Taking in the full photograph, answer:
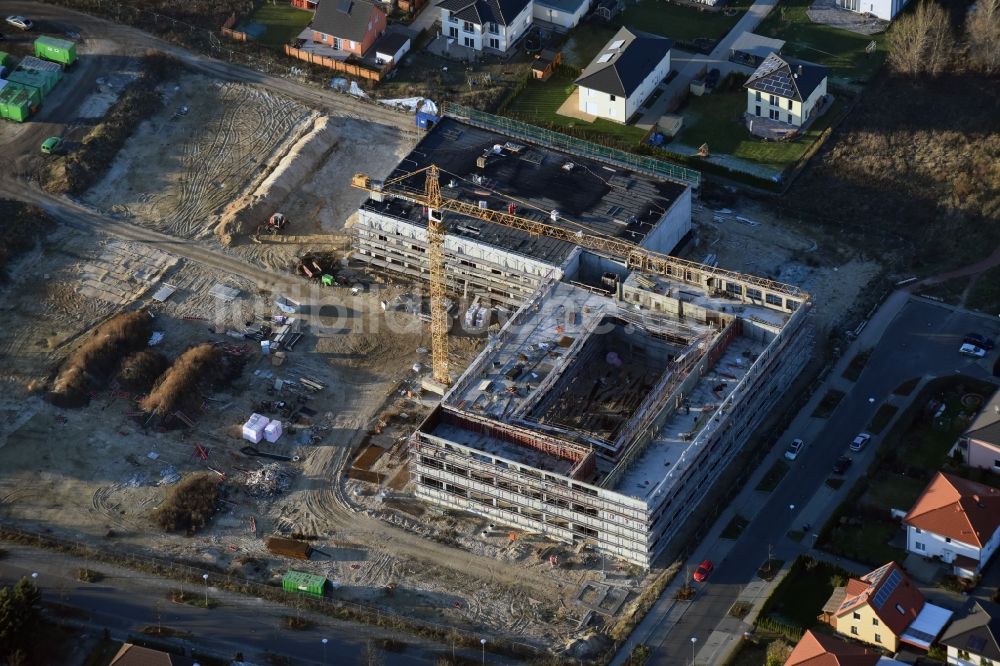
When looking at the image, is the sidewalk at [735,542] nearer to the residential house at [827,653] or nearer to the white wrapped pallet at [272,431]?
the residential house at [827,653]

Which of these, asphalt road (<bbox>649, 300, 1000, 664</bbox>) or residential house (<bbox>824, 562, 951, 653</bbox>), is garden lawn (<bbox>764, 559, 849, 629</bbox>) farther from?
asphalt road (<bbox>649, 300, 1000, 664</bbox>)

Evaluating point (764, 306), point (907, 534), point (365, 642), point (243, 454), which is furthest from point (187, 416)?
point (907, 534)

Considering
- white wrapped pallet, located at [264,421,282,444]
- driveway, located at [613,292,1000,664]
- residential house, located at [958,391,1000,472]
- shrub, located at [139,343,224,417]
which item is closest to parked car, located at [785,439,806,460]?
driveway, located at [613,292,1000,664]

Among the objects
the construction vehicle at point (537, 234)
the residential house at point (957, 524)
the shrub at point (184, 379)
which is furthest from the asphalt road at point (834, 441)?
the shrub at point (184, 379)

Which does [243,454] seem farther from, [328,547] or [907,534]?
[907,534]

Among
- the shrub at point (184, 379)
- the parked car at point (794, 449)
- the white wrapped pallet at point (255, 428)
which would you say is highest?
the shrub at point (184, 379)

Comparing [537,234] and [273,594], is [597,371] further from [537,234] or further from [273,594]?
[273,594]

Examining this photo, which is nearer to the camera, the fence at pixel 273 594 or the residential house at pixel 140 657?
the residential house at pixel 140 657

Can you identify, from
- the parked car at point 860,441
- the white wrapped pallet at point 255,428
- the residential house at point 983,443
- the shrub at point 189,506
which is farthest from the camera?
the white wrapped pallet at point 255,428
